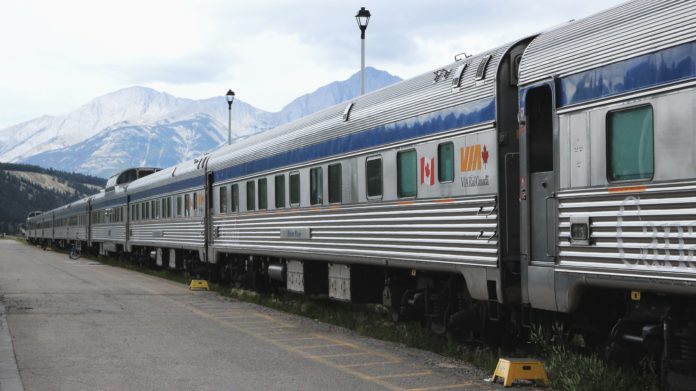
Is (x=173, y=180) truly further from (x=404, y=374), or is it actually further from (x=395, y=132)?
(x=404, y=374)

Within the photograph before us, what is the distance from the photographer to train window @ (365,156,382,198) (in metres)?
12.7

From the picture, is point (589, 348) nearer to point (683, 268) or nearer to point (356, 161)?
point (683, 268)

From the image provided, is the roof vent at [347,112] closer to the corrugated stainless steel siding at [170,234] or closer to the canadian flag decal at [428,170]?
the canadian flag decal at [428,170]

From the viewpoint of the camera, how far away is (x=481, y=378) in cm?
905

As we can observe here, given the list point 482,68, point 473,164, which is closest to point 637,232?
point 473,164

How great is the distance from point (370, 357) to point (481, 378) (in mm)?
1828

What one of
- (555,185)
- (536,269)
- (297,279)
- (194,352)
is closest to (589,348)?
(536,269)

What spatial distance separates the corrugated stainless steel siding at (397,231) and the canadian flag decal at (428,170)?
0.98ft

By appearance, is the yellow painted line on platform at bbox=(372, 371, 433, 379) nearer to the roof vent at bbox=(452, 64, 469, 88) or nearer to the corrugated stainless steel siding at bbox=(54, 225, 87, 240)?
the roof vent at bbox=(452, 64, 469, 88)

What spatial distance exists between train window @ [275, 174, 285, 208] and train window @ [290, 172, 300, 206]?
493 millimetres

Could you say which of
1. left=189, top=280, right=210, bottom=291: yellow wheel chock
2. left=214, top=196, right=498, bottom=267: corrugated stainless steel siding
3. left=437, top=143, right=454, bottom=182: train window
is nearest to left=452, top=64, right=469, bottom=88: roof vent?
left=437, top=143, right=454, bottom=182: train window

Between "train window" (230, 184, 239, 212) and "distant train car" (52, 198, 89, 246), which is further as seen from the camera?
"distant train car" (52, 198, 89, 246)

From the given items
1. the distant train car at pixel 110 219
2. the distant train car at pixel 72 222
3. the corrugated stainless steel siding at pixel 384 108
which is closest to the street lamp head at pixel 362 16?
the corrugated stainless steel siding at pixel 384 108

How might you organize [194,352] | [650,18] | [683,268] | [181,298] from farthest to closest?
[181,298] < [194,352] < [650,18] < [683,268]
